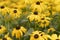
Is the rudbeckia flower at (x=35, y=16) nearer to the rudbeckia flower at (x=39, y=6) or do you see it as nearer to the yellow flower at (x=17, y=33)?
the rudbeckia flower at (x=39, y=6)

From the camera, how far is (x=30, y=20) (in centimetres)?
306

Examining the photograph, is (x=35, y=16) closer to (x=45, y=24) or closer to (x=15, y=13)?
(x=45, y=24)

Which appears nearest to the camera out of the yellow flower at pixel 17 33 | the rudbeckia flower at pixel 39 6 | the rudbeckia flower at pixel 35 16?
the yellow flower at pixel 17 33

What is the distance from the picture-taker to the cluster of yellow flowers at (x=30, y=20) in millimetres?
2891

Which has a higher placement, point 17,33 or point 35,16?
point 35,16

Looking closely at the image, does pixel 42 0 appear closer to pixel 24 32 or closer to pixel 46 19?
pixel 46 19

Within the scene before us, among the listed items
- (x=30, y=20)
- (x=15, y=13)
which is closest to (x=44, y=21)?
(x=30, y=20)

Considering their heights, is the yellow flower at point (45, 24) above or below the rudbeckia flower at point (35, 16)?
below

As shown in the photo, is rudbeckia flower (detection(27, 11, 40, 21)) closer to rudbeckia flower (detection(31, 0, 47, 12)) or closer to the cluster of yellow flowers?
the cluster of yellow flowers

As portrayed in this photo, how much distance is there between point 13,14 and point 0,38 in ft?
1.18

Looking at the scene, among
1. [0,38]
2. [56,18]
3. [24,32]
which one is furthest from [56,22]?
[0,38]

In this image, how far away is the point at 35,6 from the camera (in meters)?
3.22

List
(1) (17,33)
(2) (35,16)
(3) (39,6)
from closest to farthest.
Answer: (1) (17,33)
(2) (35,16)
(3) (39,6)

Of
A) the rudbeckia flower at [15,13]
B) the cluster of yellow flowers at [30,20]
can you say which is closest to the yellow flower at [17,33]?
the cluster of yellow flowers at [30,20]
